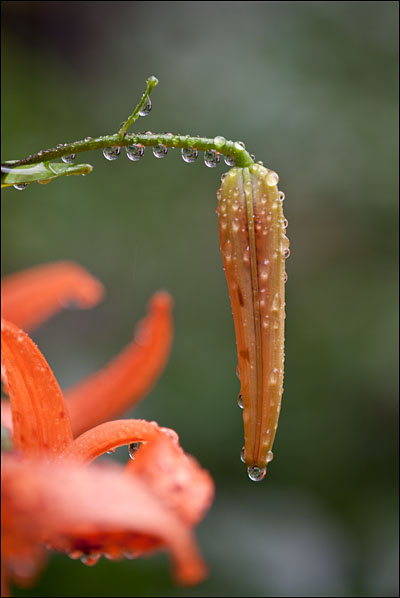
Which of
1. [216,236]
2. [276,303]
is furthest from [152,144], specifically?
[216,236]

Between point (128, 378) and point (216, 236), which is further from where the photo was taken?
point (216, 236)

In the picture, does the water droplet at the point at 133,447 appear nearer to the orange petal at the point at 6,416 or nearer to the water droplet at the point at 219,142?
the orange petal at the point at 6,416

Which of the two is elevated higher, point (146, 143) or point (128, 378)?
point (146, 143)

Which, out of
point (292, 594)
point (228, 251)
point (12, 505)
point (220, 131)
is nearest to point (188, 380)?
point (292, 594)

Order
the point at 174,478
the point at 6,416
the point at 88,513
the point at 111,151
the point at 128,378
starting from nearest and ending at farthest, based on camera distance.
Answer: the point at 88,513 → the point at 174,478 → the point at 111,151 → the point at 6,416 → the point at 128,378

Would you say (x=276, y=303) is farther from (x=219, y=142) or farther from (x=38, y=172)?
(x=38, y=172)

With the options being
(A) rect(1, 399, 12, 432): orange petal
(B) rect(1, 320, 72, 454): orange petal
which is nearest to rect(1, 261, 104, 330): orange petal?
(A) rect(1, 399, 12, 432): orange petal

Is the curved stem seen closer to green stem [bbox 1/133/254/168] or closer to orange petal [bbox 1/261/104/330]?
green stem [bbox 1/133/254/168]
